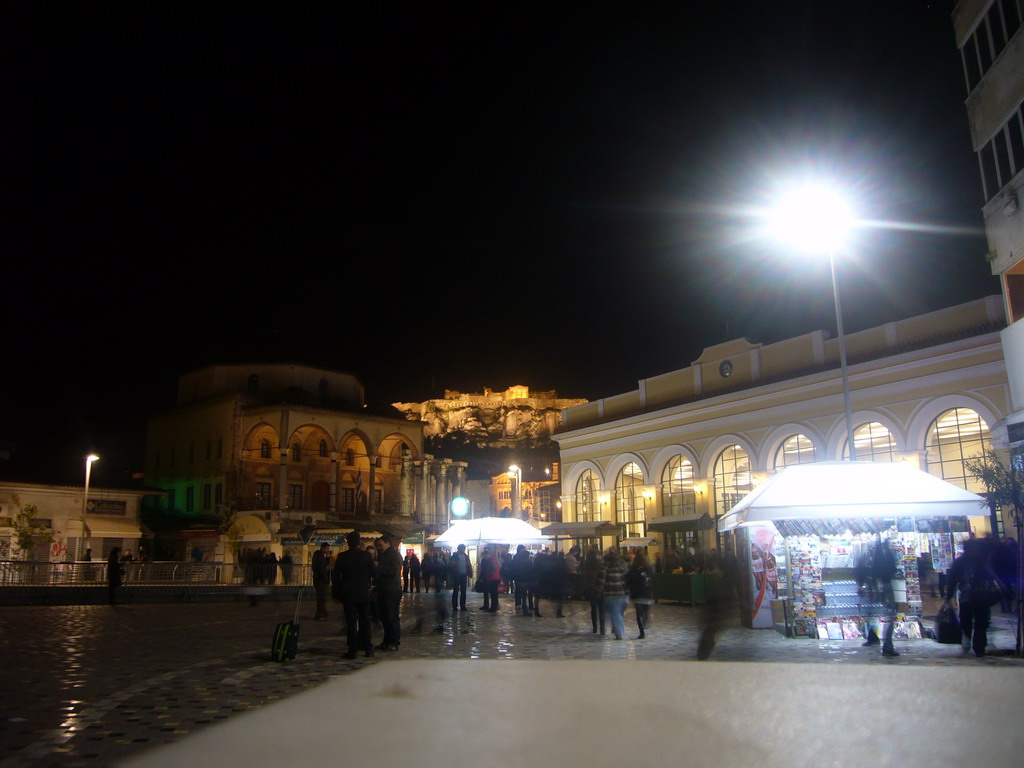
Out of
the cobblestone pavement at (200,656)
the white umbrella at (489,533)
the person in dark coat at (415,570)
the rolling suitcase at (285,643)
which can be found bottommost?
the cobblestone pavement at (200,656)

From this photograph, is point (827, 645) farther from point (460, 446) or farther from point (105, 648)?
point (460, 446)

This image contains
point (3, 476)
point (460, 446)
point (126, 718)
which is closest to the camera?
point (126, 718)

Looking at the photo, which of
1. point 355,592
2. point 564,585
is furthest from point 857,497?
point 564,585

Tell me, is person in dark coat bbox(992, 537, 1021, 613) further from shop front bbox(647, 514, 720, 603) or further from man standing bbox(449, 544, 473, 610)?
man standing bbox(449, 544, 473, 610)

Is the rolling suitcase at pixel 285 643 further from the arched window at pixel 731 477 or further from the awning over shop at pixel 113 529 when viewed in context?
the awning over shop at pixel 113 529

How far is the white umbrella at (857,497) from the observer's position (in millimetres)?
11609

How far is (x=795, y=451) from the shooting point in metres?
27.0

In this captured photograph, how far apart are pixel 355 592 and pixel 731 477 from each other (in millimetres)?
20893

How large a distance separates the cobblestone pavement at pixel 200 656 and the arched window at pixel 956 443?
27.9 feet

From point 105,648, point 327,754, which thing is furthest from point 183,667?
point 327,754

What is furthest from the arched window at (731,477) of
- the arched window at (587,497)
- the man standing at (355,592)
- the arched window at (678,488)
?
the man standing at (355,592)

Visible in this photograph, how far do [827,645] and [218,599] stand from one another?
19.7m

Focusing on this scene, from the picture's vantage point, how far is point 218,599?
2545 cm

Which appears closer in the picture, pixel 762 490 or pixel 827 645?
pixel 827 645
